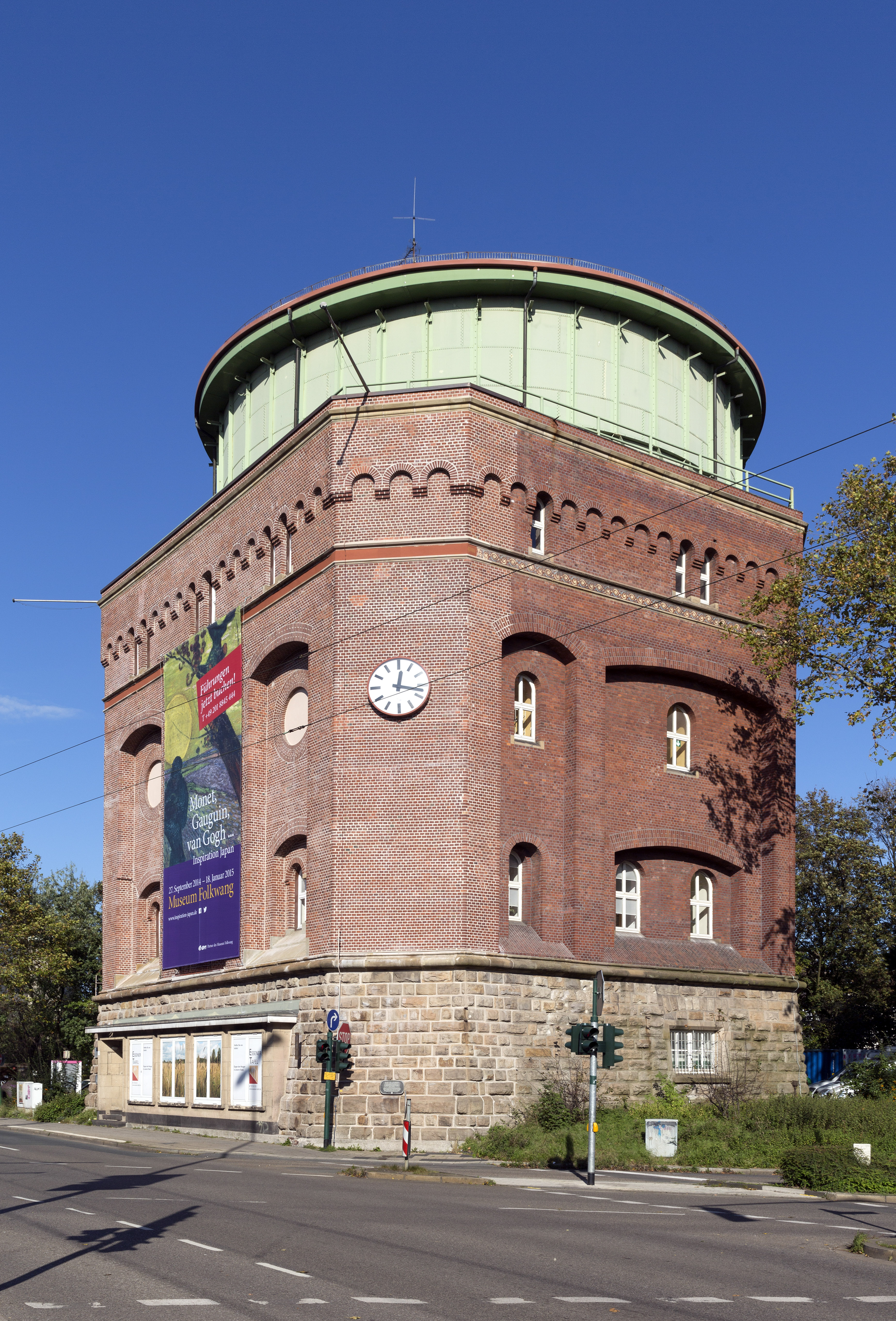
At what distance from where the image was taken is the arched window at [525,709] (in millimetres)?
32438

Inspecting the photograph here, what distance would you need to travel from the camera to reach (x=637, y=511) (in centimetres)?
3525

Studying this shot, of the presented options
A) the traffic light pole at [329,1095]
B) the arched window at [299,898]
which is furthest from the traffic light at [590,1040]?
the arched window at [299,898]

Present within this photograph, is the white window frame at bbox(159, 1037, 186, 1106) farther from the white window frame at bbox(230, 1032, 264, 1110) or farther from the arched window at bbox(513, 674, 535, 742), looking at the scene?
the arched window at bbox(513, 674, 535, 742)

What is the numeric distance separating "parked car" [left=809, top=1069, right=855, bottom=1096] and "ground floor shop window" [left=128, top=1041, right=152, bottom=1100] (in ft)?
60.3

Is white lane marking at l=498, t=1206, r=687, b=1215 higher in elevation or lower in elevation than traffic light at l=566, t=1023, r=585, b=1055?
lower

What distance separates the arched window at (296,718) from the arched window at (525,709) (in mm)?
5320

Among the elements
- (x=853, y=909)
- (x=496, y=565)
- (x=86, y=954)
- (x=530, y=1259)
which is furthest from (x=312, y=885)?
(x=86, y=954)

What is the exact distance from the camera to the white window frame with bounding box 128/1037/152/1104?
3938cm

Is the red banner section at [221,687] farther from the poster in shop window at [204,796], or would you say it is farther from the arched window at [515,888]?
the arched window at [515,888]

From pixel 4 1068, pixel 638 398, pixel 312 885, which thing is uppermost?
pixel 638 398

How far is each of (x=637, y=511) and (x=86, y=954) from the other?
141 ft

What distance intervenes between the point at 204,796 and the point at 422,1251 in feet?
85.3

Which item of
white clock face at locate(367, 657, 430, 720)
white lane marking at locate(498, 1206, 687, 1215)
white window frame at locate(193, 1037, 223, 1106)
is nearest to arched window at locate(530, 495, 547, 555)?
white clock face at locate(367, 657, 430, 720)

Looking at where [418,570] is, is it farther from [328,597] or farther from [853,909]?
A: [853,909]
